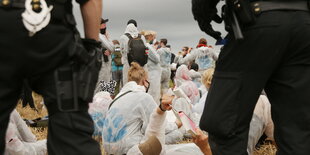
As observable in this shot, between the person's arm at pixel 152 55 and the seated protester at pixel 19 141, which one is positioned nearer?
the seated protester at pixel 19 141

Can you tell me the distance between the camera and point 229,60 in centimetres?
203

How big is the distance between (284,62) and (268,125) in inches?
76.9

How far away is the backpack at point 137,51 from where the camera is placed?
6969 millimetres

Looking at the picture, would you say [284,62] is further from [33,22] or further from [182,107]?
[182,107]

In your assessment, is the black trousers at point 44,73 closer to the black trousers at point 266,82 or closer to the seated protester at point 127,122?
the black trousers at point 266,82

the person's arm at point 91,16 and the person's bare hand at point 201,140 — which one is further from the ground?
the person's arm at point 91,16

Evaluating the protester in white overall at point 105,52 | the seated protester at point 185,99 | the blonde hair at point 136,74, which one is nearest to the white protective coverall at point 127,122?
the blonde hair at point 136,74

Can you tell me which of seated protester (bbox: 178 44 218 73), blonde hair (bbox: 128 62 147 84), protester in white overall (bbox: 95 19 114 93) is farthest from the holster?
seated protester (bbox: 178 44 218 73)

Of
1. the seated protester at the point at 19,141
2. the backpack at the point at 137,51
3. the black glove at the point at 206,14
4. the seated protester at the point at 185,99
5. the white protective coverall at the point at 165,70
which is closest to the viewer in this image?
the black glove at the point at 206,14

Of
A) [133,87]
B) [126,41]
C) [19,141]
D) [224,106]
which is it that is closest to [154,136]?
[133,87]

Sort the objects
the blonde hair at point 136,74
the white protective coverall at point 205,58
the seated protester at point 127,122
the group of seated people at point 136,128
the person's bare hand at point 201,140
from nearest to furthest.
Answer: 1. the person's bare hand at point 201,140
2. the group of seated people at point 136,128
3. the seated protester at point 127,122
4. the blonde hair at point 136,74
5. the white protective coverall at point 205,58

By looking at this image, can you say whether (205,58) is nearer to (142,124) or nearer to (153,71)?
(153,71)

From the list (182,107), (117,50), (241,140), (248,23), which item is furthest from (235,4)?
(117,50)

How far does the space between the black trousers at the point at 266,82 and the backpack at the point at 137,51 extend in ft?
16.2
